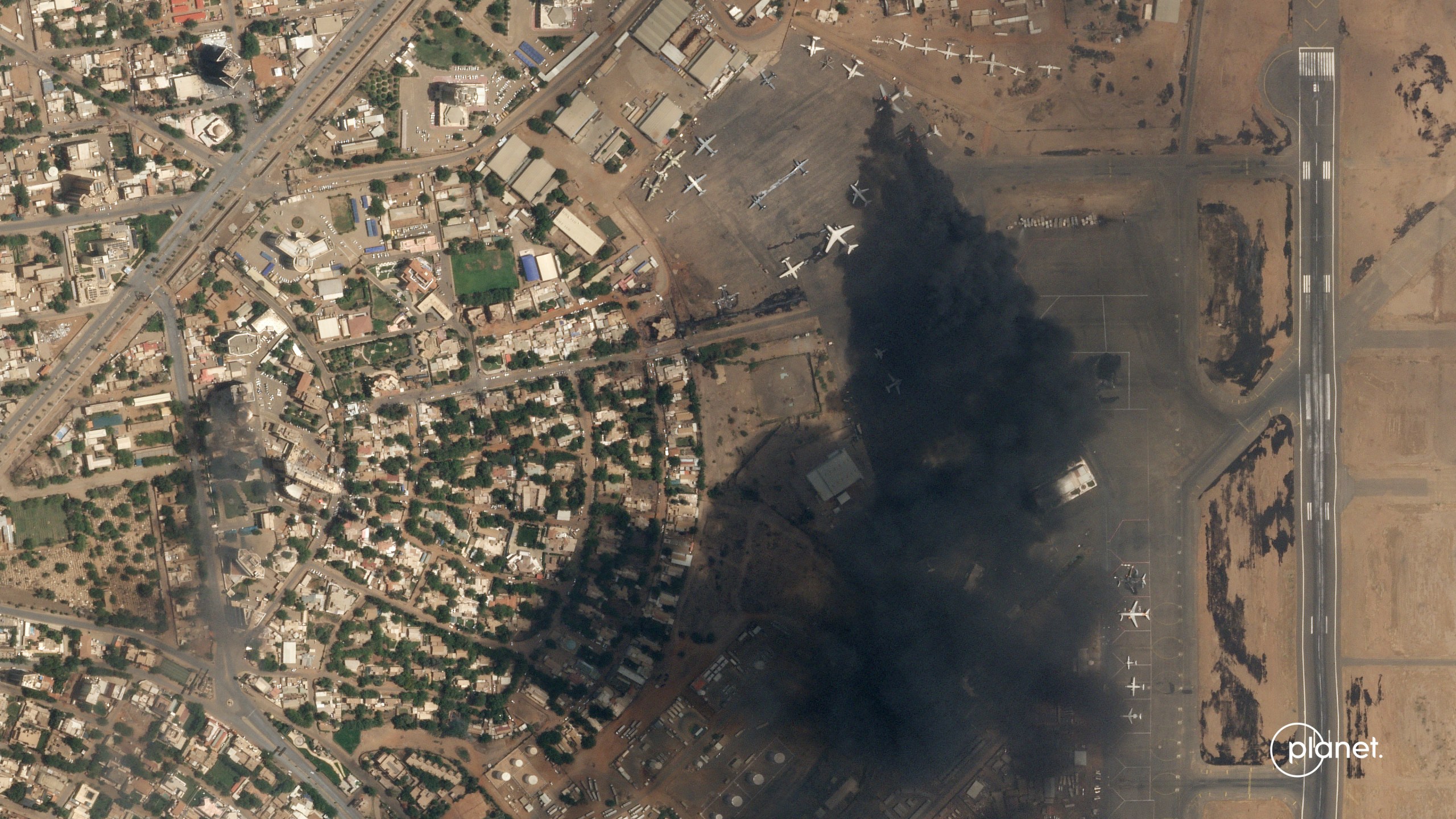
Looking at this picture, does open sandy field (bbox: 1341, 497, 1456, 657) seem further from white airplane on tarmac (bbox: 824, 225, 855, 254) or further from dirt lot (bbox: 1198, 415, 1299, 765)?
white airplane on tarmac (bbox: 824, 225, 855, 254)

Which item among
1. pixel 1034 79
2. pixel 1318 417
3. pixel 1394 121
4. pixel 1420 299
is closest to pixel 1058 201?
pixel 1034 79

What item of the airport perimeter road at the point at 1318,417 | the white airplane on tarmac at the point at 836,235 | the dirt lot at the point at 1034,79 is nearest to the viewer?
the white airplane on tarmac at the point at 836,235

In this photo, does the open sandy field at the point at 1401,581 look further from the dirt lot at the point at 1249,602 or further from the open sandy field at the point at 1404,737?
the dirt lot at the point at 1249,602

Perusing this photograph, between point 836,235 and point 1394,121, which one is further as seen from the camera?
point 1394,121

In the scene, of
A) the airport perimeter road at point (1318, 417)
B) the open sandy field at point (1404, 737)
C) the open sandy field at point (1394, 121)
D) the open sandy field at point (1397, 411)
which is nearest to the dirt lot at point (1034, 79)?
the airport perimeter road at point (1318, 417)

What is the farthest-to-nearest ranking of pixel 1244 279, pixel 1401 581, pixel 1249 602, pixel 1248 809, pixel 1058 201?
pixel 1401 581, pixel 1248 809, pixel 1249 602, pixel 1244 279, pixel 1058 201

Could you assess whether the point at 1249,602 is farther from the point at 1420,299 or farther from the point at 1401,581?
the point at 1420,299
